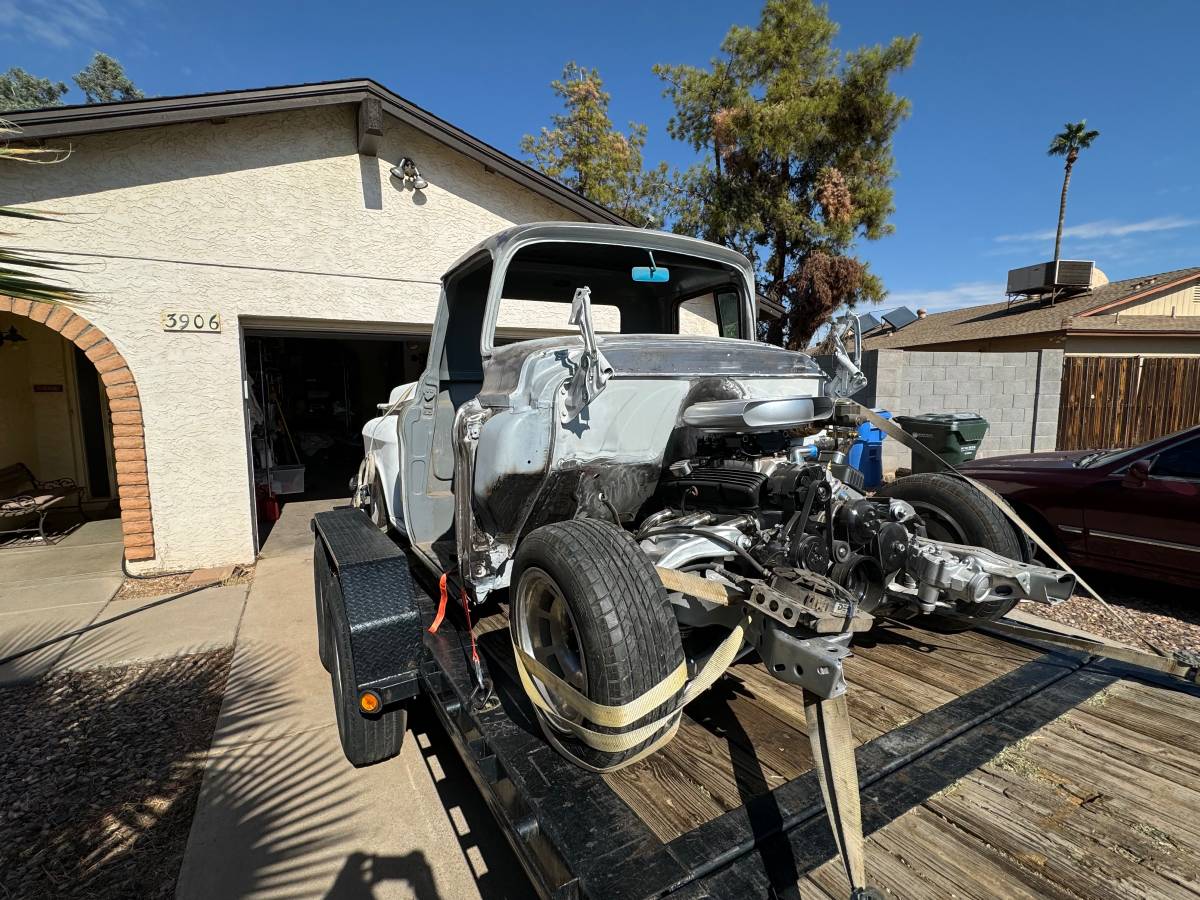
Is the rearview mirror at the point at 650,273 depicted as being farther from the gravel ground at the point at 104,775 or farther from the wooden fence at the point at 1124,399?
the wooden fence at the point at 1124,399

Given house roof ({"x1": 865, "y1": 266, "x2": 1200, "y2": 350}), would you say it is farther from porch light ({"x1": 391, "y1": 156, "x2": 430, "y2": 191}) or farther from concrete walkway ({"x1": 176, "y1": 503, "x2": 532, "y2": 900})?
concrete walkway ({"x1": 176, "y1": 503, "x2": 532, "y2": 900})

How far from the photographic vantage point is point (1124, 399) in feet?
36.0

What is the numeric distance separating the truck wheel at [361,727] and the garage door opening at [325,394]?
7.67 m

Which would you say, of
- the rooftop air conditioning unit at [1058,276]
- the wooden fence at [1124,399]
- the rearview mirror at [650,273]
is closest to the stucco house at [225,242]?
the rearview mirror at [650,273]

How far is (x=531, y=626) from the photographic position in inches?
85.4

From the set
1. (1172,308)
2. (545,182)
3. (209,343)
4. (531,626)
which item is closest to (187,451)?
(209,343)

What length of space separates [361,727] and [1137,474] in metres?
5.75

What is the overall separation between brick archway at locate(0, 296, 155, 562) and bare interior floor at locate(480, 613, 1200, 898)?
525cm

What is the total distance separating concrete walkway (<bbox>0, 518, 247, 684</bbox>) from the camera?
4418mm

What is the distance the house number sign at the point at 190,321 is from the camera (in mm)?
5844

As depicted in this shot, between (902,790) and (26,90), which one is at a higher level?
(26,90)

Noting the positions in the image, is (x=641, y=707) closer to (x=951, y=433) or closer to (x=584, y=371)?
(x=584, y=371)

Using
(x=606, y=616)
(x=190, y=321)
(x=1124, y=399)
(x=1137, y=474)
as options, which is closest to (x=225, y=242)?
(x=190, y=321)

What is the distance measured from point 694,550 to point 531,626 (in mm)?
662
